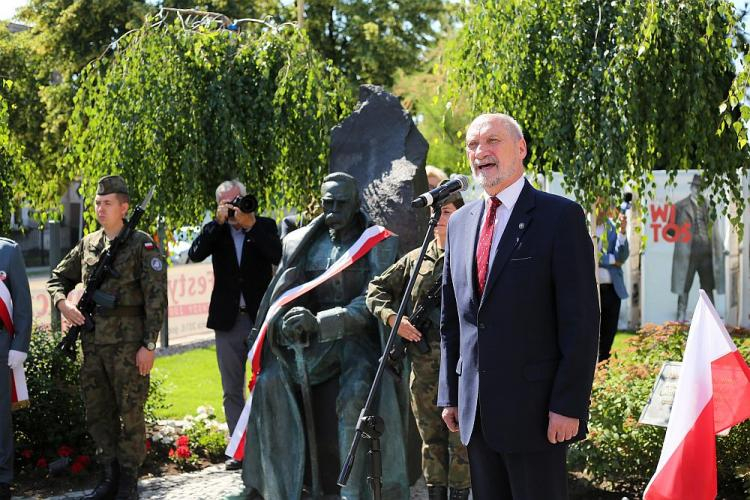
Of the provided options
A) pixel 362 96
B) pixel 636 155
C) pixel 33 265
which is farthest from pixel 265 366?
pixel 33 265

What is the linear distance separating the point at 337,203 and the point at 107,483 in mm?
2399

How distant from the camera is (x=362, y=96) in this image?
6.65m

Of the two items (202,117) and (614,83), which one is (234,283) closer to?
(202,117)

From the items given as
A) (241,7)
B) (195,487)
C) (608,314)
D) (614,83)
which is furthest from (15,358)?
(241,7)

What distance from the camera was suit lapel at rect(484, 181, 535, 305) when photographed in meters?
3.37

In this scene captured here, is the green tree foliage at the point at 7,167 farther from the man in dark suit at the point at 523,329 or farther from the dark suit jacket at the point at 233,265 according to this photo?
the man in dark suit at the point at 523,329

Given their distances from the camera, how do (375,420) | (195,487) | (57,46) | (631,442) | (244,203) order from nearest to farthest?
(375,420), (631,442), (195,487), (244,203), (57,46)

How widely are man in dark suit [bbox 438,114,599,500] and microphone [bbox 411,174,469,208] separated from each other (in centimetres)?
39

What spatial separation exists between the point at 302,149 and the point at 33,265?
17.8 m

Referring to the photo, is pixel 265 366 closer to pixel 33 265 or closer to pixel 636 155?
A: pixel 636 155

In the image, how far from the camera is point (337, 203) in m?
5.45

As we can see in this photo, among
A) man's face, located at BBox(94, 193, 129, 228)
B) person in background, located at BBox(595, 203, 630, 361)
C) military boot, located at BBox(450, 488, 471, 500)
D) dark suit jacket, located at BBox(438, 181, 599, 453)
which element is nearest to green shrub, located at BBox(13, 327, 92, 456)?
man's face, located at BBox(94, 193, 129, 228)

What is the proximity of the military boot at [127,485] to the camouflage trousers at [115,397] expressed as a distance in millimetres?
41

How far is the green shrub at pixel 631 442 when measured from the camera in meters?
5.66
